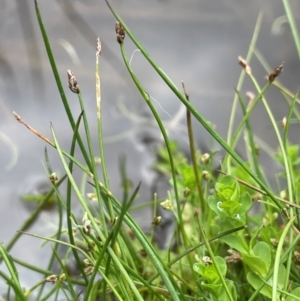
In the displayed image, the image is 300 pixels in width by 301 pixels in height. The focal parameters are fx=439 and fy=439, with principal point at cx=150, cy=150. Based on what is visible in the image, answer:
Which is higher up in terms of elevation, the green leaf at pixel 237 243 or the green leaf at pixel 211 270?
the green leaf at pixel 237 243

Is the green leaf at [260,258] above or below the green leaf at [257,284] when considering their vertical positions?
above

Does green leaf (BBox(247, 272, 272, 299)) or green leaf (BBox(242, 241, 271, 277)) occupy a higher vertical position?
green leaf (BBox(242, 241, 271, 277))

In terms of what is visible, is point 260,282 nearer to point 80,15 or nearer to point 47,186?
point 47,186

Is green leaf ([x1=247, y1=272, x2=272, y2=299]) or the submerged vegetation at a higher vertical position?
the submerged vegetation

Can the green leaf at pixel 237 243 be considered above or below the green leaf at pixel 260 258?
above

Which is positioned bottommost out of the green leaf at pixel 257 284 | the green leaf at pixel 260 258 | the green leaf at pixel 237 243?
the green leaf at pixel 257 284

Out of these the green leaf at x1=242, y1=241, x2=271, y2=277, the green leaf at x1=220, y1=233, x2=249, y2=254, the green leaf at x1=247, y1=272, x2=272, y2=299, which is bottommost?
the green leaf at x1=247, y1=272, x2=272, y2=299

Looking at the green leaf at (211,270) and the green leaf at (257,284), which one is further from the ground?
the green leaf at (211,270)

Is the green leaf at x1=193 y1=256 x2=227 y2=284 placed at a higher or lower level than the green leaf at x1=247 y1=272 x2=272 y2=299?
higher

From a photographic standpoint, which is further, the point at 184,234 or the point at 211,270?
the point at 184,234

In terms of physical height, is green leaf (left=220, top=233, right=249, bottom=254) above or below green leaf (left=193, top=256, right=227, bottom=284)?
above

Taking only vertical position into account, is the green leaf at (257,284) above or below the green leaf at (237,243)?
below
